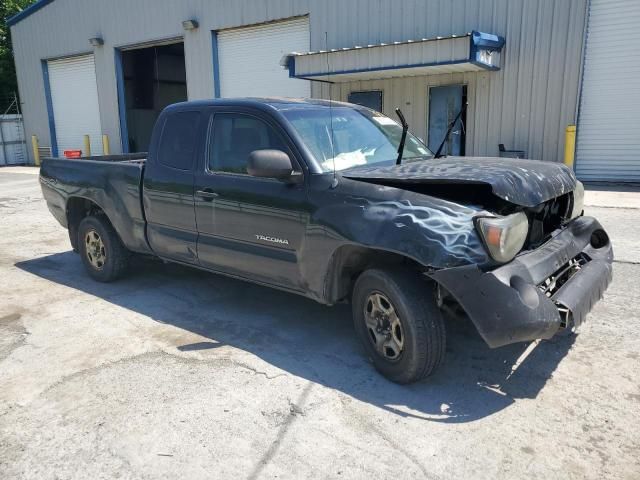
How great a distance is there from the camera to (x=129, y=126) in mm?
22656

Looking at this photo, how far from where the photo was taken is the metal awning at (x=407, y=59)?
11.7 meters

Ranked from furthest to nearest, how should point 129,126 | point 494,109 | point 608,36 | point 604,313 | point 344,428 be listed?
point 129,126 < point 494,109 < point 608,36 < point 604,313 < point 344,428

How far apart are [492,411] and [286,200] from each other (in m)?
1.93

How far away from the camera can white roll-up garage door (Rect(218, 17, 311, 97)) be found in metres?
16.4

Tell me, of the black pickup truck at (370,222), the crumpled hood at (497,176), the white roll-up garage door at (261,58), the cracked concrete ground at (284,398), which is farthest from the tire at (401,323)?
the white roll-up garage door at (261,58)

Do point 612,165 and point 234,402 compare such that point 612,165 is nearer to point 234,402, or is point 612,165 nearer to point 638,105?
point 638,105

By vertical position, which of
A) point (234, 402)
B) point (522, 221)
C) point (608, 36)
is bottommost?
point (234, 402)

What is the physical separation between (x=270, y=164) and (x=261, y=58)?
14715 millimetres

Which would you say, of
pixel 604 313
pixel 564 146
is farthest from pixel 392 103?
pixel 604 313

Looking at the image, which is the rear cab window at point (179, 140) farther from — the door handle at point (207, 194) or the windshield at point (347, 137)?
the windshield at point (347, 137)

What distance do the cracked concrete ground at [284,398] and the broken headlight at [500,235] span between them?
2.89ft

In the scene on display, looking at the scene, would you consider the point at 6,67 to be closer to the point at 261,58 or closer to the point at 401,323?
the point at 261,58

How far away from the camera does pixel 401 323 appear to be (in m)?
3.27

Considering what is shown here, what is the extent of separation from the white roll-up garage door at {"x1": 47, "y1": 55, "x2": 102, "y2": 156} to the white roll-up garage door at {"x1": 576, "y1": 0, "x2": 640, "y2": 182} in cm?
1853
